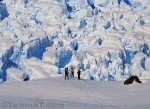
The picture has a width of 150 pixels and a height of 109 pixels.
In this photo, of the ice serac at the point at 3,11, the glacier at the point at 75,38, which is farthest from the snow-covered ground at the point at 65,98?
the ice serac at the point at 3,11

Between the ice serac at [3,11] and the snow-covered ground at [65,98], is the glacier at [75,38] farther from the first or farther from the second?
the snow-covered ground at [65,98]

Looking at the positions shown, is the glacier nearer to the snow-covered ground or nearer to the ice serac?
the ice serac

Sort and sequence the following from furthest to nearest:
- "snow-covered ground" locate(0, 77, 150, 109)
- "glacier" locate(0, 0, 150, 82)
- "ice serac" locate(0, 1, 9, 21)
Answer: "ice serac" locate(0, 1, 9, 21), "glacier" locate(0, 0, 150, 82), "snow-covered ground" locate(0, 77, 150, 109)

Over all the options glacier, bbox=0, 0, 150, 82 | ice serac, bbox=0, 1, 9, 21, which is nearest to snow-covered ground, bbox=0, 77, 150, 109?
glacier, bbox=0, 0, 150, 82

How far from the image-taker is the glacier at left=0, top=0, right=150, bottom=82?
93000 millimetres

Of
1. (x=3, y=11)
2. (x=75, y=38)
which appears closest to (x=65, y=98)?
(x=75, y=38)

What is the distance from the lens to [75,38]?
11325 cm

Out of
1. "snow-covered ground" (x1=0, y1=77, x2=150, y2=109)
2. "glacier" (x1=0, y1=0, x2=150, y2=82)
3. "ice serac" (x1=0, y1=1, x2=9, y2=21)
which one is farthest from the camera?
"ice serac" (x1=0, y1=1, x2=9, y2=21)

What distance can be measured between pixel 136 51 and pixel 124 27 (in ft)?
62.8

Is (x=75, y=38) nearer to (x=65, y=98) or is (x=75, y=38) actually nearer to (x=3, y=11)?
(x=3, y=11)

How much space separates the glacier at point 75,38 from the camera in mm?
93000

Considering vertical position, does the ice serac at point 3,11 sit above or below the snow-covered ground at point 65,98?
above

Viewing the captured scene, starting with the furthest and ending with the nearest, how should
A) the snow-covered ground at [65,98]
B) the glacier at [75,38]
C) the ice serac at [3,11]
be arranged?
1. the ice serac at [3,11]
2. the glacier at [75,38]
3. the snow-covered ground at [65,98]

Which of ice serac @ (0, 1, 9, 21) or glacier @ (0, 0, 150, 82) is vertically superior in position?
ice serac @ (0, 1, 9, 21)
